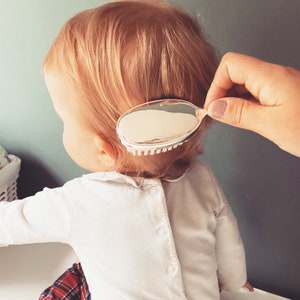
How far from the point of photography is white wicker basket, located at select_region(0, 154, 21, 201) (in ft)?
3.11

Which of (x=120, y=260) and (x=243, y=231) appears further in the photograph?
(x=243, y=231)

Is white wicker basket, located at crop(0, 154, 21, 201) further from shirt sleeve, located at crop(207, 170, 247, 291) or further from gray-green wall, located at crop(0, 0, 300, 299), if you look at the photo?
shirt sleeve, located at crop(207, 170, 247, 291)

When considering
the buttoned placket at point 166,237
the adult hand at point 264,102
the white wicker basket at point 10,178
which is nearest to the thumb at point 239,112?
the adult hand at point 264,102

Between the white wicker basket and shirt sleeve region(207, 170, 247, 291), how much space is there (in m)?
0.47

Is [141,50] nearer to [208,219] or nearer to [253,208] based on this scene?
[208,219]

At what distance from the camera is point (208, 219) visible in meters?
0.68

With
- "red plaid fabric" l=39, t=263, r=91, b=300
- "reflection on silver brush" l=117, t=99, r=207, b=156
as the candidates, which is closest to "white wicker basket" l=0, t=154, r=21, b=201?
"red plaid fabric" l=39, t=263, r=91, b=300

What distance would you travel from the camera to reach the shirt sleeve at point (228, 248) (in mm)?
715

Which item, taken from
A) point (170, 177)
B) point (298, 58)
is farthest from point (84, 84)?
point (298, 58)

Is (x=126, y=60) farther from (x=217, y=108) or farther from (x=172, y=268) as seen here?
(x=172, y=268)

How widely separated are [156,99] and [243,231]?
46cm

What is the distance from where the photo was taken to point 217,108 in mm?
515

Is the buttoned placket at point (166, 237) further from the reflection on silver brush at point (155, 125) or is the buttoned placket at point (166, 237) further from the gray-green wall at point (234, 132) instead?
the gray-green wall at point (234, 132)

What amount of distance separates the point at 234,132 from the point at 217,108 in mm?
284
